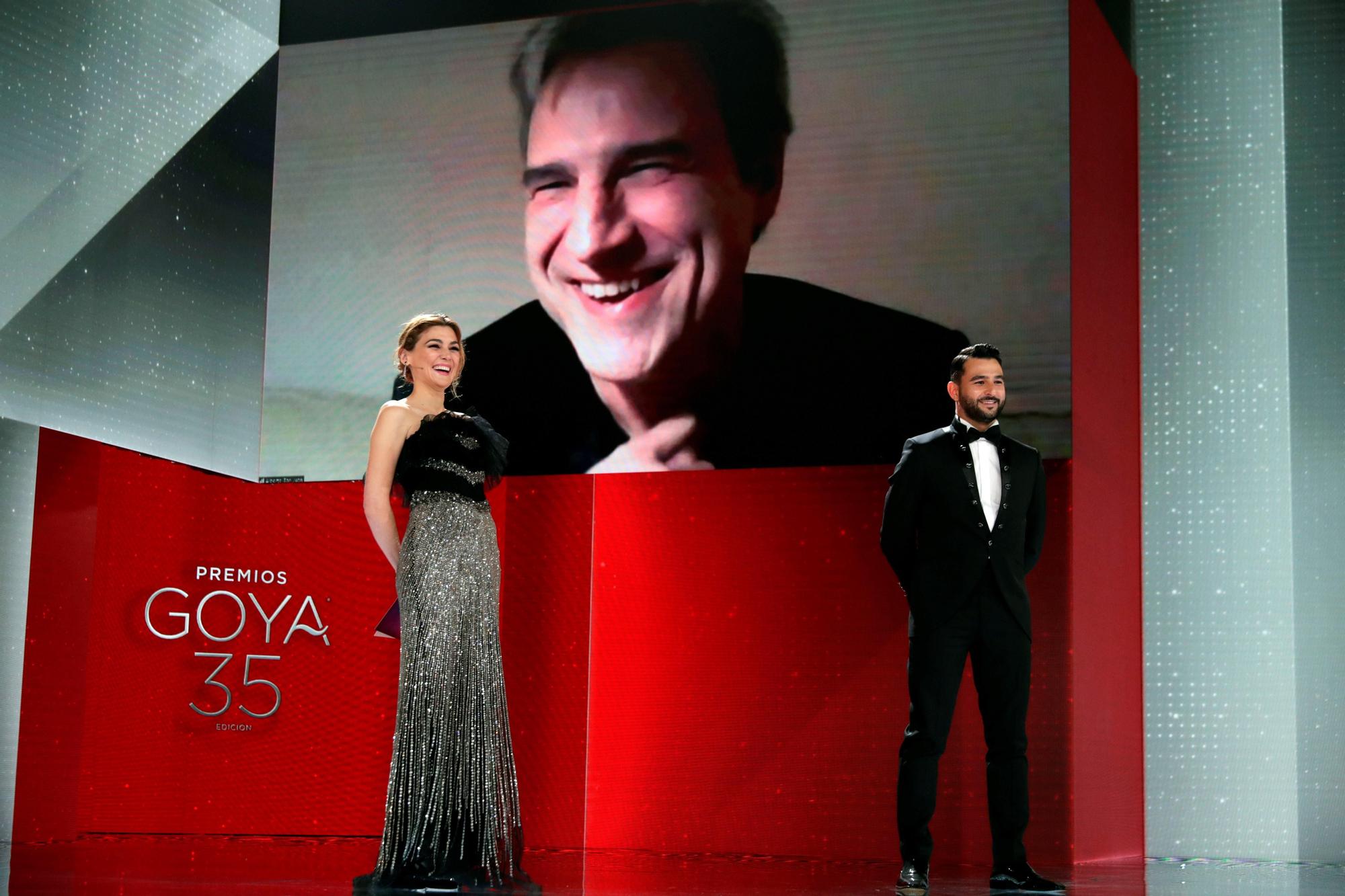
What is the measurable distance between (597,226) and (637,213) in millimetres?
182

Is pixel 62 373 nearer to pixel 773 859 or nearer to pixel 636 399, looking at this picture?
pixel 636 399

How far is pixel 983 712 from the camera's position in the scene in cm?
411

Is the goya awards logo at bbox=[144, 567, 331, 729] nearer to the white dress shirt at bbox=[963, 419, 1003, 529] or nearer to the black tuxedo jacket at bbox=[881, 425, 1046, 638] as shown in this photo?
the black tuxedo jacket at bbox=[881, 425, 1046, 638]

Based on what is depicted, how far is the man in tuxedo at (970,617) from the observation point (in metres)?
4.07

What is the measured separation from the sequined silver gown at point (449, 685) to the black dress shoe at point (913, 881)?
3.44ft

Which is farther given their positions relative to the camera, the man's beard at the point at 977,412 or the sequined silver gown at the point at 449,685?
the man's beard at the point at 977,412

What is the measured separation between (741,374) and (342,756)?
2.09 metres

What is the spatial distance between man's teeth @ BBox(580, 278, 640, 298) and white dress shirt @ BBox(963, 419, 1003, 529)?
1.95 metres

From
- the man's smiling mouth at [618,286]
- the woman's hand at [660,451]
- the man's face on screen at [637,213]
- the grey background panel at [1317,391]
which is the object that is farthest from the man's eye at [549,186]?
the grey background panel at [1317,391]

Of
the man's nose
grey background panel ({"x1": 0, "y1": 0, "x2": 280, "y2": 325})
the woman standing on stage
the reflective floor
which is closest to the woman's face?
Answer: the woman standing on stage

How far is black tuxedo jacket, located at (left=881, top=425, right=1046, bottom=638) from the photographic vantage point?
4.09 m

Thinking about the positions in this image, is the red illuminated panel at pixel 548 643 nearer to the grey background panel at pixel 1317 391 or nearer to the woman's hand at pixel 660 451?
the woman's hand at pixel 660 451

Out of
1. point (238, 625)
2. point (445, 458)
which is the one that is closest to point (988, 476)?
point (445, 458)

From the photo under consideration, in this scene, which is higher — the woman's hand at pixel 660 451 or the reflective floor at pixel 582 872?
the woman's hand at pixel 660 451
